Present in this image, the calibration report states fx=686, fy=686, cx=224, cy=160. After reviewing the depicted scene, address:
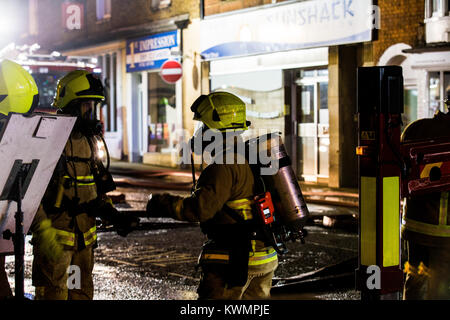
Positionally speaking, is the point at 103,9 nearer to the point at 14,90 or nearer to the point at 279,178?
the point at 14,90

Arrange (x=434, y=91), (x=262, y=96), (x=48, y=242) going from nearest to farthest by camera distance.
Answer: (x=48, y=242) → (x=434, y=91) → (x=262, y=96)

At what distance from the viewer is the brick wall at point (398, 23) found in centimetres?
1506

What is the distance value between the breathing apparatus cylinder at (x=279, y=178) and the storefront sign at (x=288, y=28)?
12.3 meters

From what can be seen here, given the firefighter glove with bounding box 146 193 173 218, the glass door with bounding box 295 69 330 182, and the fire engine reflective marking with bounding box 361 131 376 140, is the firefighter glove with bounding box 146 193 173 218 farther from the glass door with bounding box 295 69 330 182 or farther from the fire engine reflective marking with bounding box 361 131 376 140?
the glass door with bounding box 295 69 330 182

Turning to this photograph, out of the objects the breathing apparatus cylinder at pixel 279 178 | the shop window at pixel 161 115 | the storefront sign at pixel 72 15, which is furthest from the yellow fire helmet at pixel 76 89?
the storefront sign at pixel 72 15

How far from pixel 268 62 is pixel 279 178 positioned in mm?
15045

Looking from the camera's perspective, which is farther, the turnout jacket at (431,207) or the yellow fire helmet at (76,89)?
the yellow fire helmet at (76,89)

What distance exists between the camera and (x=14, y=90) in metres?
4.20

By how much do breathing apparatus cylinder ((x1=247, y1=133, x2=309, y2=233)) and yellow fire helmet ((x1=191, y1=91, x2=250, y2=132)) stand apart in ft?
0.53

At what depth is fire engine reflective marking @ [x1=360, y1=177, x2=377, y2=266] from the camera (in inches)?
165

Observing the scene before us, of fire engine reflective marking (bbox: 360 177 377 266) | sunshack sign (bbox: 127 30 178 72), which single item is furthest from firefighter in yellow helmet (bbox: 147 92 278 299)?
sunshack sign (bbox: 127 30 178 72)

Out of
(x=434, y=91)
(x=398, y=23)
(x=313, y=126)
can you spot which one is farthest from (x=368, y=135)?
(x=313, y=126)

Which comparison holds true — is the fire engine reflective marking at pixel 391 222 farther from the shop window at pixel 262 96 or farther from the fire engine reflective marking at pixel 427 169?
the shop window at pixel 262 96
